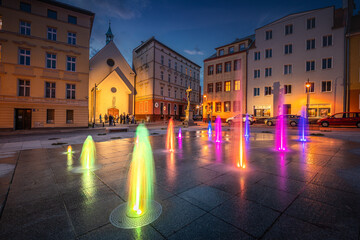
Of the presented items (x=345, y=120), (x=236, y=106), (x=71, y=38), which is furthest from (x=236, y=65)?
(x=71, y=38)

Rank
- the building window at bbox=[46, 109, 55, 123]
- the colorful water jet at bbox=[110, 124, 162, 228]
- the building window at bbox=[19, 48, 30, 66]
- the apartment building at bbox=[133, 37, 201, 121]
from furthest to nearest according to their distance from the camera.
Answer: the apartment building at bbox=[133, 37, 201, 121] < the building window at bbox=[46, 109, 55, 123] < the building window at bbox=[19, 48, 30, 66] < the colorful water jet at bbox=[110, 124, 162, 228]

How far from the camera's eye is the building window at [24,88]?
20208 mm

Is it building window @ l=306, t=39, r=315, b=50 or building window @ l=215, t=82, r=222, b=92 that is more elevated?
building window @ l=306, t=39, r=315, b=50

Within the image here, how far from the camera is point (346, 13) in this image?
24578 millimetres

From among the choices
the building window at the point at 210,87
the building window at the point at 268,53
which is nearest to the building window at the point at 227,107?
the building window at the point at 210,87

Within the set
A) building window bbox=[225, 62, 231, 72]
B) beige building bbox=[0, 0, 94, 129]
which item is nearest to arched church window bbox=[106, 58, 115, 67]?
beige building bbox=[0, 0, 94, 129]

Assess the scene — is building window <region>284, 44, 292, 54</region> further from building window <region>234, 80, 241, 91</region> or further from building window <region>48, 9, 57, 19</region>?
building window <region>48, 9, 57, 19</region>

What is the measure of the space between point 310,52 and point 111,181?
33607 millimetres

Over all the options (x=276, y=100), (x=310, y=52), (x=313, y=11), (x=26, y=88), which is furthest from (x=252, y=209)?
(x=313, y=11)

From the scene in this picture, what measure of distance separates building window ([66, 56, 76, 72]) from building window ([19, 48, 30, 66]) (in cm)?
405

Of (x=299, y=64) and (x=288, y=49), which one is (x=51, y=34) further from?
(x=299, y=64)

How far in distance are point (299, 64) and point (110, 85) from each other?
118 feet

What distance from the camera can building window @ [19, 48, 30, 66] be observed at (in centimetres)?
2017

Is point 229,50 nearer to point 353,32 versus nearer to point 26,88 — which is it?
point 353,32
